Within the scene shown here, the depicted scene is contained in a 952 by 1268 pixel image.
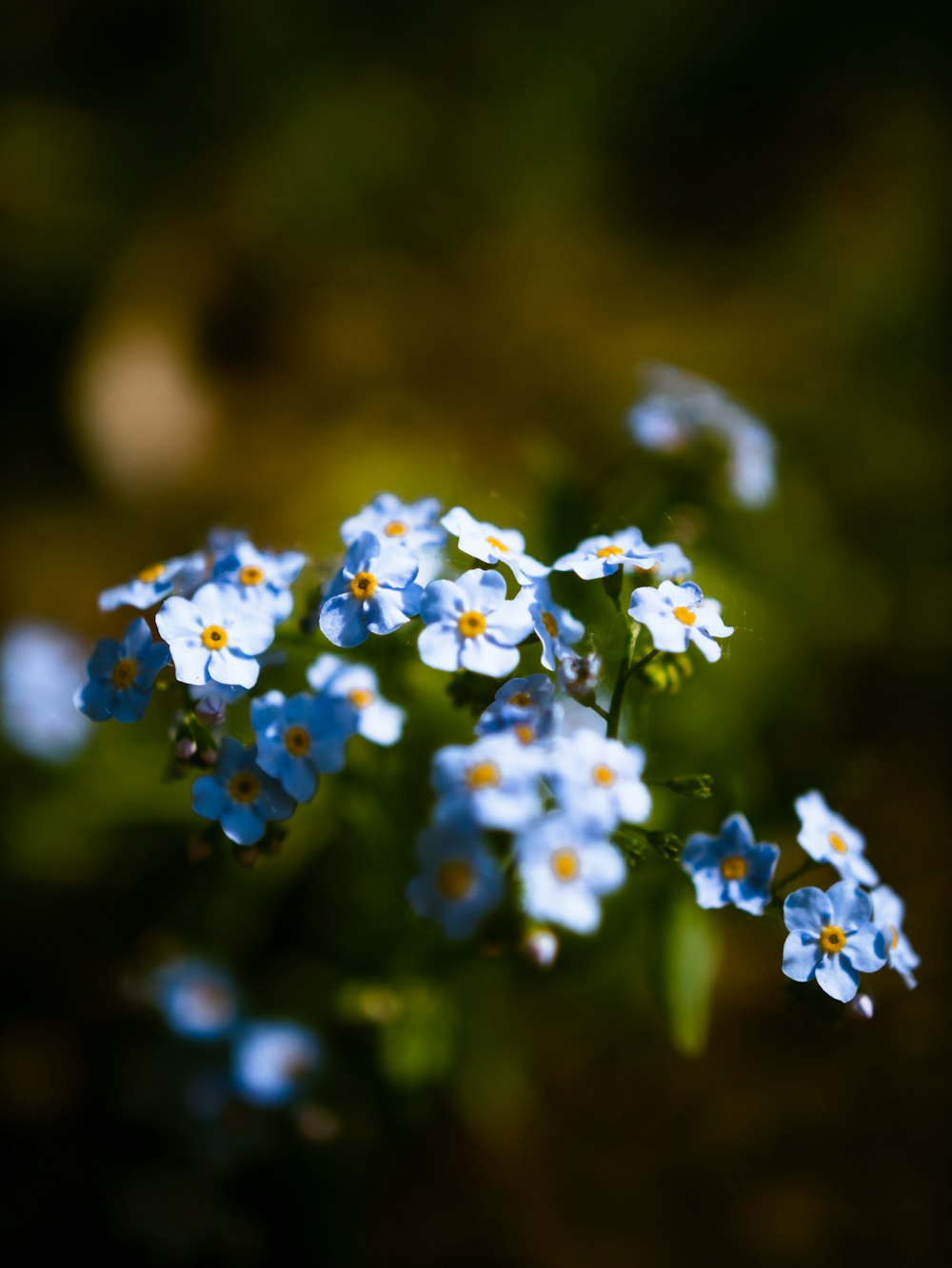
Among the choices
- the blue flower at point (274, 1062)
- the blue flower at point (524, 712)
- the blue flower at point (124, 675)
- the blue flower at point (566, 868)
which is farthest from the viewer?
the blue flower at point (274, 1062)

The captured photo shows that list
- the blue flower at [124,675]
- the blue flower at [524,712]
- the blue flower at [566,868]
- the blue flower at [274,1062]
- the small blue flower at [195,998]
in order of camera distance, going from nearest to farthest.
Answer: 1. the blue flower at [566,868]
2. the blue flower at [524,712]
3. the blue flower at [124,675]
4. the blue flower at [274,1062]
5. the small blue flower at [195,998]

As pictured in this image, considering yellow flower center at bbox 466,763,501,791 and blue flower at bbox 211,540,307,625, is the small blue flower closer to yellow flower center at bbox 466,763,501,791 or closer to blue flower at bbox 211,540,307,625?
blue flower at bbox 211,540,307,625

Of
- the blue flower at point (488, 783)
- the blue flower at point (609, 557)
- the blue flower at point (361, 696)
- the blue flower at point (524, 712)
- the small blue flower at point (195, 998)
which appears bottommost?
the small blue flower at point (195, 998)

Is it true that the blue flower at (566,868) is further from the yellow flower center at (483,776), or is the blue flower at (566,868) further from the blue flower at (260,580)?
the blue flower at (260,580)

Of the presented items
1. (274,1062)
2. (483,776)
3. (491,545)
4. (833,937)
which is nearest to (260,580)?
(491,545)

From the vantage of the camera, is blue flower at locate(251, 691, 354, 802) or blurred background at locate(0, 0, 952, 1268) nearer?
blue flower at locate(251, 691, 354, 802)

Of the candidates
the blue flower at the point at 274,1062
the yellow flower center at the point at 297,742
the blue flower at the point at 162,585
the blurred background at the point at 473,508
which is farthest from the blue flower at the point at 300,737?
the blue flower at the point at 274,1062

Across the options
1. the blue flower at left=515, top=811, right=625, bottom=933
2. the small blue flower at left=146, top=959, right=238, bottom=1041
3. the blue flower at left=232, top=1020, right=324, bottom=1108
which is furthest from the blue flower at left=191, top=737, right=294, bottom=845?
the small blue flower at left=146, top=959, right=238, bottom=1041
